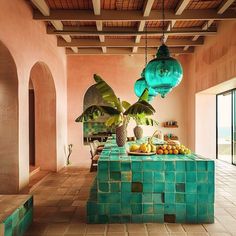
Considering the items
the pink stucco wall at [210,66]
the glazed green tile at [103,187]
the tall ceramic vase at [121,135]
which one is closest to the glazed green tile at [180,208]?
the glazed green tile at [103,187]

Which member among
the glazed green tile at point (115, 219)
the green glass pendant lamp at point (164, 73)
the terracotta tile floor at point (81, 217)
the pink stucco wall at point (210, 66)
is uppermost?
the pink stucco wall at point (210, 66)

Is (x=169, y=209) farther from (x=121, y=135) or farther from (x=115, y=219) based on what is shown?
(x=121, y=135)

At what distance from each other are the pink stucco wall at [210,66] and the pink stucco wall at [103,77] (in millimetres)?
692

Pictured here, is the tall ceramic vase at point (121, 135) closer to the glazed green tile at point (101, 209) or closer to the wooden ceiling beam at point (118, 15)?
the glazed green tile at point (101, 209)

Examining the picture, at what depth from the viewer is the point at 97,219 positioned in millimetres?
3088

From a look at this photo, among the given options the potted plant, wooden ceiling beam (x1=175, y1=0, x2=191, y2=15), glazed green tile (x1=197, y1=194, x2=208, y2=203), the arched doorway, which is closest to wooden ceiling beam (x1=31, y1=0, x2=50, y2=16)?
the potted plant

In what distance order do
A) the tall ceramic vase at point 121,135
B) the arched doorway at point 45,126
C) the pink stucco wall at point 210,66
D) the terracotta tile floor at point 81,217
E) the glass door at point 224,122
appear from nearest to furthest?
the terracotta tile floor at point 81,217, the tall ceramic vase at point 121,135, the pink stucco wall at point 210,66, the arched doorway at point 45,126, the glass door at point 224,122

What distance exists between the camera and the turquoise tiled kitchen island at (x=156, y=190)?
303 cm

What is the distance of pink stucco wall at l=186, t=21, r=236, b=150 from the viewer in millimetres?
5570

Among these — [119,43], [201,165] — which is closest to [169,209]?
[201,165]

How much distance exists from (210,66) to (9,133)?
5075 mm

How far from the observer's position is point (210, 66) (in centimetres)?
693

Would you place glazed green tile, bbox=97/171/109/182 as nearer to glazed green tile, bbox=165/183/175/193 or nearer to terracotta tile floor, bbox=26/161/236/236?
terracotta tile floor, bbox=26/161/236/236

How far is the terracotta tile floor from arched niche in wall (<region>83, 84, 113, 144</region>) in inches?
143
